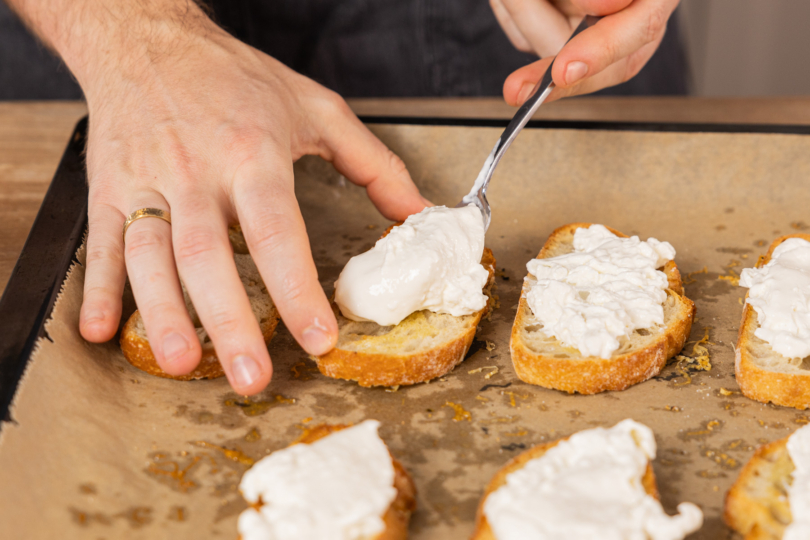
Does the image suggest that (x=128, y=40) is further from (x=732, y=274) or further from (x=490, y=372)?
(x=732, y=274)

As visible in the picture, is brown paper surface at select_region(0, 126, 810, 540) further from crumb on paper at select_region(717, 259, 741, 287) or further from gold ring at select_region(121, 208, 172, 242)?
gold ring at select_region(121, 208, 172, 242)

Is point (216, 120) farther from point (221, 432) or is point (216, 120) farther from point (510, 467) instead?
point (510, 467)

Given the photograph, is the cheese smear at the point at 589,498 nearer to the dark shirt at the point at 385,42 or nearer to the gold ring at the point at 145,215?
the gold ring at the point at 145,215

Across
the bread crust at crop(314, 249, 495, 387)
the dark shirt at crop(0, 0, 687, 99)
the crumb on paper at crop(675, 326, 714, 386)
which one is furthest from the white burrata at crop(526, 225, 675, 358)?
the dark shirt at crop(0, 0, 687, 99)

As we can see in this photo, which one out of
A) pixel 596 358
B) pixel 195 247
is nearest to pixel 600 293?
pixel 596 358

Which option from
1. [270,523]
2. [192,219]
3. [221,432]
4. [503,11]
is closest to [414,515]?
[270,523]

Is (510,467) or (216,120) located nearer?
(510,467)
